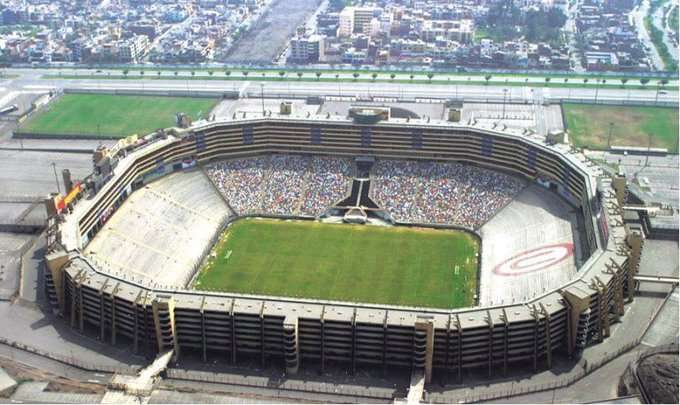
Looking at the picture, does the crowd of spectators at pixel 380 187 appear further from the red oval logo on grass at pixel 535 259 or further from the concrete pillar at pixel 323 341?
the concrete pillar at pixel 323 341

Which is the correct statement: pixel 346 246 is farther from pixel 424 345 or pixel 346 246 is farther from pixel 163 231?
pixel 424 345

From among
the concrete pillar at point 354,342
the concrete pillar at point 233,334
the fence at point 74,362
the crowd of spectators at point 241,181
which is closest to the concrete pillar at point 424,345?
the concrete pillar at point 354,342

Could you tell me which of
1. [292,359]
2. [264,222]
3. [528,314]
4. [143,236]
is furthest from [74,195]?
[528,314]

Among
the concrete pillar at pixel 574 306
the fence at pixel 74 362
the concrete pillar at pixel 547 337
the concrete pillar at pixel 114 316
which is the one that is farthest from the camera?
the concrete pillar at pixel 114 316

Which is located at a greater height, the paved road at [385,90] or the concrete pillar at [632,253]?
the concrete pillar at [632,253]

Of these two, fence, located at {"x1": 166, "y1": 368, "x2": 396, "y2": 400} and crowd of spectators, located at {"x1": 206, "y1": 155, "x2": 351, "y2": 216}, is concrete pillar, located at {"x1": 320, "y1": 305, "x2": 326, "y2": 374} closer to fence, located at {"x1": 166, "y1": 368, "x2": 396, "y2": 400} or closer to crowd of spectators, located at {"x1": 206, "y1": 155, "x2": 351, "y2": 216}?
fence, located at {"x1": 166, "y1": 368, "x2": 396, "y2": 400}

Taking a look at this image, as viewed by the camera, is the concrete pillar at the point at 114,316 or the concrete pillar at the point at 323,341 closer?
the concrete pillar at the point at 323,341

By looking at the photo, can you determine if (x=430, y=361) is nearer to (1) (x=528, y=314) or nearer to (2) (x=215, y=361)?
(1) (x=528, y=314)
